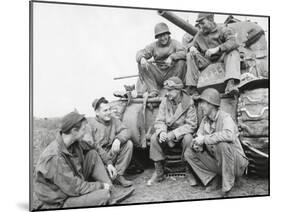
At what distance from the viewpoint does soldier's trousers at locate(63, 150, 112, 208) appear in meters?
4.46

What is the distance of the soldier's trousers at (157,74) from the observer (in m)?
4.84

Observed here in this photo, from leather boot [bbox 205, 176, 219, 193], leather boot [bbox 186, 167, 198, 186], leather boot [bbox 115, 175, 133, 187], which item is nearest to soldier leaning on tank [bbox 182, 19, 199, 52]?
leather boot [bbox 186, 167, 198, 186]

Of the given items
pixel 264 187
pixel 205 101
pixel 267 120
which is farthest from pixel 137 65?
pixel 264 187

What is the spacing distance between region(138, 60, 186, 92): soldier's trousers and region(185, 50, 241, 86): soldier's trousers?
0.07 metres

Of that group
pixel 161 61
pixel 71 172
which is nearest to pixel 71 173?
pixel 71 172

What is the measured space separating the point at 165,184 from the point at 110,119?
0.92 metres

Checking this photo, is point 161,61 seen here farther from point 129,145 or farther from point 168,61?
point 129,145

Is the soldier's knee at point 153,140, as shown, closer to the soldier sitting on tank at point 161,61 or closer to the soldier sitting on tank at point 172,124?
the soldier sitting on tank at point 172,124

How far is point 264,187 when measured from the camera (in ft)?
17.0

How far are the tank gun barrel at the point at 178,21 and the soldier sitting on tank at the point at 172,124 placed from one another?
56cm

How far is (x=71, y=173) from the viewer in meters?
4.40

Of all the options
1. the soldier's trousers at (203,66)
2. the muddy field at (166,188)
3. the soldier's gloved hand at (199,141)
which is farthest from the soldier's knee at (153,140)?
the soldier's trousers at (203,66)

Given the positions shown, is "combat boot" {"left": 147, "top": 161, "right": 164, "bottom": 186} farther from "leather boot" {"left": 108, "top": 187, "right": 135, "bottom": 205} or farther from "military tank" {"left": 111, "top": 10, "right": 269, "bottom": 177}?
"leather boot" {"left": 108, "top": 187, "right": 135, "bottom": 205}

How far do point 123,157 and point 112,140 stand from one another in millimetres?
213
